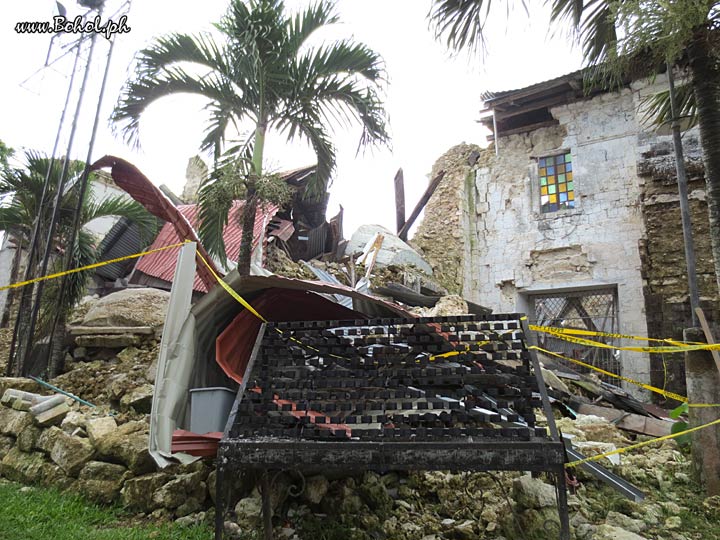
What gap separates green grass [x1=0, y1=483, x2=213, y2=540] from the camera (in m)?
3.00

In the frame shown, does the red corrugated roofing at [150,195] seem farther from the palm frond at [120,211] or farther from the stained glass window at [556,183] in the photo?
the stained glass window at [556,183]

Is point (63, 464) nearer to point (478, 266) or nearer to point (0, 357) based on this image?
point (0, 357)

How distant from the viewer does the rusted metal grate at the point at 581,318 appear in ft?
34.7

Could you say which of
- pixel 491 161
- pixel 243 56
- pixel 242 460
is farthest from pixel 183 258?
pixel 491 161

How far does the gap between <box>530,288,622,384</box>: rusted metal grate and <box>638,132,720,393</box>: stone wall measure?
88cm

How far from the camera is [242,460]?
2.29 metres

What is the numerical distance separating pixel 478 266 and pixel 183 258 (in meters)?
9.44

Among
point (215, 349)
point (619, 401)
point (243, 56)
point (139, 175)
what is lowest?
point (619, 401)

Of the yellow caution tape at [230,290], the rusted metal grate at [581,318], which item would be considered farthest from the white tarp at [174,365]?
the rusted metal grate at [581,318]

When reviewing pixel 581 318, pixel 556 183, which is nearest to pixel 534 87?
pixel 556 183

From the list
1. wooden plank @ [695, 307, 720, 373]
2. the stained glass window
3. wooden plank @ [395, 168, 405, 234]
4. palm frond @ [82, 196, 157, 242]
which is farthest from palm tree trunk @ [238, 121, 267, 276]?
wooden plank @ [395, 168, 405, 234]

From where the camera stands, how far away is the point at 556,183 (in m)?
11.4

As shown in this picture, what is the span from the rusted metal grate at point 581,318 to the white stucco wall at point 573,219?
1.80 ft

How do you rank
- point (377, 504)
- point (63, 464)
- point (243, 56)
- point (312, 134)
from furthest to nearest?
point (312, 134)
point (243, 56)
point (63, 464)
point (377, 504)
